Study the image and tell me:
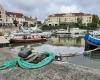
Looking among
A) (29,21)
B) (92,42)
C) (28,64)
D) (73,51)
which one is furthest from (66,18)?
(28,64)

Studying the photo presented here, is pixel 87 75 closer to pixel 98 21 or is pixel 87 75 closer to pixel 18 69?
Answer: pixel 18 69

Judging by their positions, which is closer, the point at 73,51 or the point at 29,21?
the point at 73,51

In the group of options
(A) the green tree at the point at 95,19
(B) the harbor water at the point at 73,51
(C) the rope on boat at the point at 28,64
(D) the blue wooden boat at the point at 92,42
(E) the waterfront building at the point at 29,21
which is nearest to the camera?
(C) the rope on boat at the point at 28,64

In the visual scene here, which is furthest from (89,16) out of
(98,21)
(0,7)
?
(0,7)

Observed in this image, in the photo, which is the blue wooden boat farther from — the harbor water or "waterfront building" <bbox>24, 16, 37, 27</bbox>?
"waterfront building" <bbox>24, 16, 37, 27</bbox>

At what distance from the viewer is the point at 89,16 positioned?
155 meters

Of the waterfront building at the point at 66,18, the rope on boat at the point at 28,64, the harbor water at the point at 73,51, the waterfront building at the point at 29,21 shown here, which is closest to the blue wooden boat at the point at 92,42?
the harbor water at the point at 73,51

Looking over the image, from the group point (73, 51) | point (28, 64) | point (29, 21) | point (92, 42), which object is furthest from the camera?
point (29, 21)

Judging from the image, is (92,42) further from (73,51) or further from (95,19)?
(95,19)

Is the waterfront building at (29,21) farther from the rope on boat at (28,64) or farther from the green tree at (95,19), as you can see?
the rope on boat at (28,64)

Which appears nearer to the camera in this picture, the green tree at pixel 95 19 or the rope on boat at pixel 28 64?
the rope on boat at pixel 28 64

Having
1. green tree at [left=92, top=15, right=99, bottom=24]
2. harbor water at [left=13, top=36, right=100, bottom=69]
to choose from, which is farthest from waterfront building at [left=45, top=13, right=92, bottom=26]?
harbor water at [left=13, top=36, right=100, bottom=69]

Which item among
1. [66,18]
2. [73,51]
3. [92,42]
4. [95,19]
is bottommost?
[73,51]

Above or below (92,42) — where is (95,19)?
above
